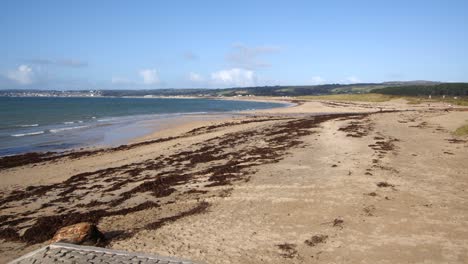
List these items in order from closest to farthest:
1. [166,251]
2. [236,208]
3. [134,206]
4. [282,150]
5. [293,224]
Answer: [166,251] < [293,224] < [236,208] < [134,206] < [282,150]

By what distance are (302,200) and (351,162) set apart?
5549 mm

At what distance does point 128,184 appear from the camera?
15359 mm

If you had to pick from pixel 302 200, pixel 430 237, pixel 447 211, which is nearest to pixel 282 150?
pixel 302 200

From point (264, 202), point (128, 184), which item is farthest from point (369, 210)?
point (128, 184)

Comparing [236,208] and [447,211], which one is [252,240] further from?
[447,211]

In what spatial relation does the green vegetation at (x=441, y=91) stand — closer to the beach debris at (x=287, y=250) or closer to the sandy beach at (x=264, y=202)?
the sandy beach at (x=264, y=202)

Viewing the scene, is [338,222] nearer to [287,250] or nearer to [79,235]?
[287,250]

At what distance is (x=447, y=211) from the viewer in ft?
33.3

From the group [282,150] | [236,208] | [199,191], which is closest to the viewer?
[236,208]

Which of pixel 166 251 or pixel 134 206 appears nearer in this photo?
pixel 166 251

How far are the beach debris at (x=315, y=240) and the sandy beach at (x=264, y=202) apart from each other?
0.02 metres

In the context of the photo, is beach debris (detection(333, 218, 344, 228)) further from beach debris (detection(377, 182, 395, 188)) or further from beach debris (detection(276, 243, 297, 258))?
beach debris (detection(377, 182, 395, 188))

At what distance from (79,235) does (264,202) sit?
5.31m

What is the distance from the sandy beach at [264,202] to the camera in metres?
8.40
